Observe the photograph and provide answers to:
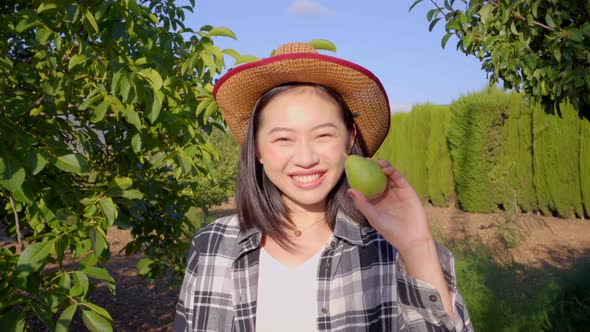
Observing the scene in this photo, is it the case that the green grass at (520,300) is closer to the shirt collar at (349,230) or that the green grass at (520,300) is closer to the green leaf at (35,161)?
the shirt collar at (349,230)

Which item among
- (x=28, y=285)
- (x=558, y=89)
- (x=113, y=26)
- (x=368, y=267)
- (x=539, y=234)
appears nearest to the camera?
(x=368, y=267)

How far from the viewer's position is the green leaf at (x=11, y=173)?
1.42 metres

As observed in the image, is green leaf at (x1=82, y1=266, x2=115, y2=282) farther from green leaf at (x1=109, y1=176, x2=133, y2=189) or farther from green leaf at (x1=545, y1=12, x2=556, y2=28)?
green leaf at (x1=545, y1=12, x2=556, y2=28)

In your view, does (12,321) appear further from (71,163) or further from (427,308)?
(427,308)

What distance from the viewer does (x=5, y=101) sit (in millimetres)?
1841

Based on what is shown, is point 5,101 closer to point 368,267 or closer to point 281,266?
point 281,266

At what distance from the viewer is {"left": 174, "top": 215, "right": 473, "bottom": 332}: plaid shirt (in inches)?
58.7

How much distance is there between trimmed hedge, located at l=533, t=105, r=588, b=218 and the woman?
8692mm

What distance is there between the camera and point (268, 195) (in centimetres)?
175

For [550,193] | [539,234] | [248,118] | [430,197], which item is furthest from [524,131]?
[248,118]

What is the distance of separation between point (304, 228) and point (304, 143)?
14.4 inches

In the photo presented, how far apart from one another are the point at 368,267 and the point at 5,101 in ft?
4.73

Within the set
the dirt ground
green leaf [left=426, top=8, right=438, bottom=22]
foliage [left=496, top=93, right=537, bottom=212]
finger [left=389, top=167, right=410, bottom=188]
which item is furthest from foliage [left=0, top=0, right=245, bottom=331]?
foliage [left=496, top=93, right=537, bottom=212]

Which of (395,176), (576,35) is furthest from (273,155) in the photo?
(576,35)
